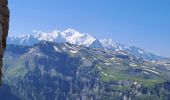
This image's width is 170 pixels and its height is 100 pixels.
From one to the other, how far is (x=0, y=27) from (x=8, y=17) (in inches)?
63.8

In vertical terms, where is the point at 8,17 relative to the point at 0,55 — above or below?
above

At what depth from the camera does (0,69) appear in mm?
16250

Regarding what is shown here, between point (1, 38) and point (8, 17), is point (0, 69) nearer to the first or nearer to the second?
point (1, 38)

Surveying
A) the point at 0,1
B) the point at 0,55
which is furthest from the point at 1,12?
the point at 0,55

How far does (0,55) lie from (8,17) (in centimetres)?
166

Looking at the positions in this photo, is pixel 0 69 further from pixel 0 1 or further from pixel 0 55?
pixel 0 1

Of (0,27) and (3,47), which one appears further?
(3,47)

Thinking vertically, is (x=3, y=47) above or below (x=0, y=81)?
above

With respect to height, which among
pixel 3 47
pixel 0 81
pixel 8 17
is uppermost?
pixel 8 17

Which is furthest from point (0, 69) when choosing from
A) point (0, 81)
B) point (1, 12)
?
point (1, 12)

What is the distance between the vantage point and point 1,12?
53.7 ft

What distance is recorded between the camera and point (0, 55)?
17.1m

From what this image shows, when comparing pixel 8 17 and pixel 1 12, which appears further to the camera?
pixel 8 17

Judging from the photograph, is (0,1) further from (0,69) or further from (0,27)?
(0,69)
